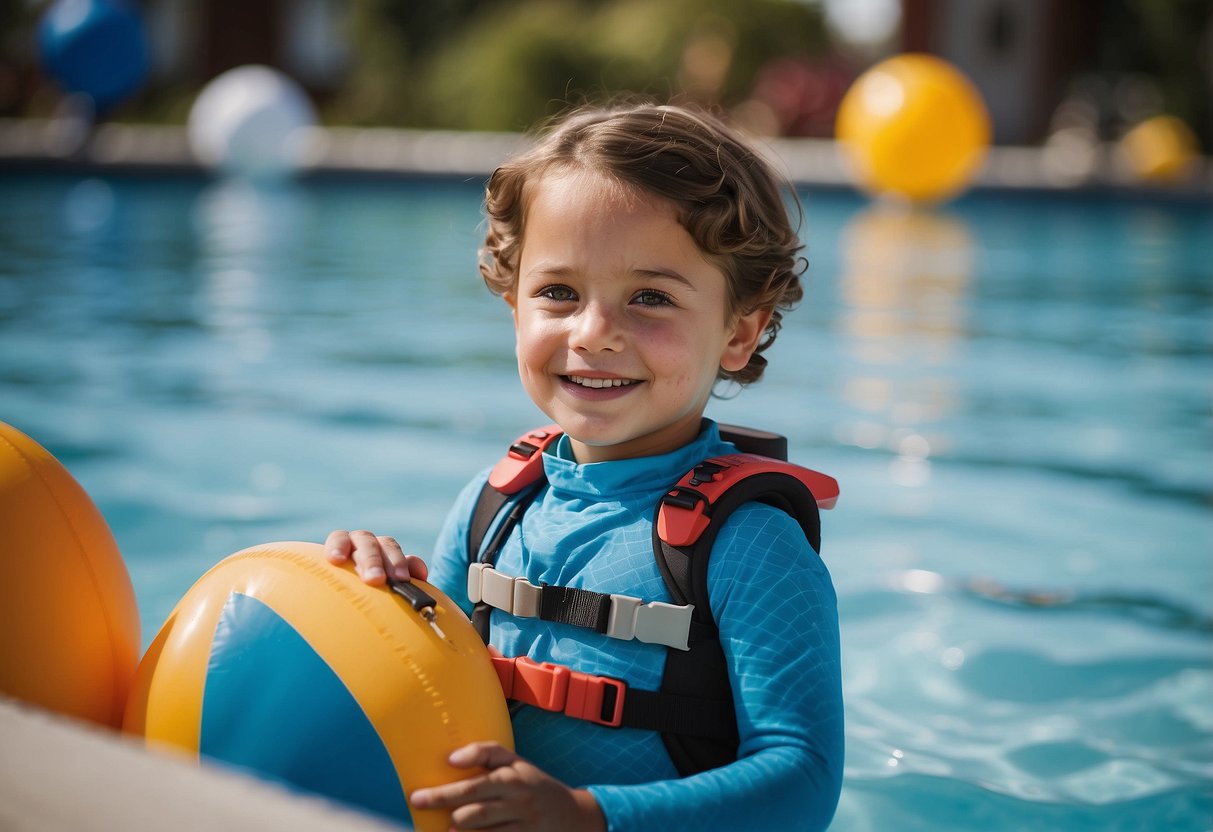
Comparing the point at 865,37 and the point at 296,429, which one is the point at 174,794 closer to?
the point at 296,429

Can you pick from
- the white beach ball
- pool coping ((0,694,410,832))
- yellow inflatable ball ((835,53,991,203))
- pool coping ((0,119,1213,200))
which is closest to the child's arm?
pool coping ((0,694,410,832))

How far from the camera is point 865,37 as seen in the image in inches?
2079

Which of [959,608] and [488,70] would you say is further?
[488,70]

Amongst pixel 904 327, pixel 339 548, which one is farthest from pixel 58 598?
pixel 904 327

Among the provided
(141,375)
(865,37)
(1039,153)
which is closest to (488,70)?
(1039,153)

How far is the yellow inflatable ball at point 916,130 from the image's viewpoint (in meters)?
15.6

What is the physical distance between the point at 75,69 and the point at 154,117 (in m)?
8.26

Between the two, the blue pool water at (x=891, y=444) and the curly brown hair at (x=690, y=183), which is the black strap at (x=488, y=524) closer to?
the curly brown hair at (x=690, y=183)

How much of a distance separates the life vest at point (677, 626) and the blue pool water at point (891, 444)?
3.99ft

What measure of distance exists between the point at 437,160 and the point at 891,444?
15214mm

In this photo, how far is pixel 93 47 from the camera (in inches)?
787

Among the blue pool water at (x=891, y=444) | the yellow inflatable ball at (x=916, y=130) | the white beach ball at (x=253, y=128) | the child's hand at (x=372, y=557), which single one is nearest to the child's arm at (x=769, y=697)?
the child's hand at (x=372, y=557)

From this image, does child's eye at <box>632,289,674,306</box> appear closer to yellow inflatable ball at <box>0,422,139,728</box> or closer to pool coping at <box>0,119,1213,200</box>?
yellow inflatable ball at <box>0,422,139,728</box>

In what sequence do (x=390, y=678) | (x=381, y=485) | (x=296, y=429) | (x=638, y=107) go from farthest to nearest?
1. (x=296, y=429)
2. (x=381, y=485)
3. (x=638, y=107)
4. (x=390, y=678)
